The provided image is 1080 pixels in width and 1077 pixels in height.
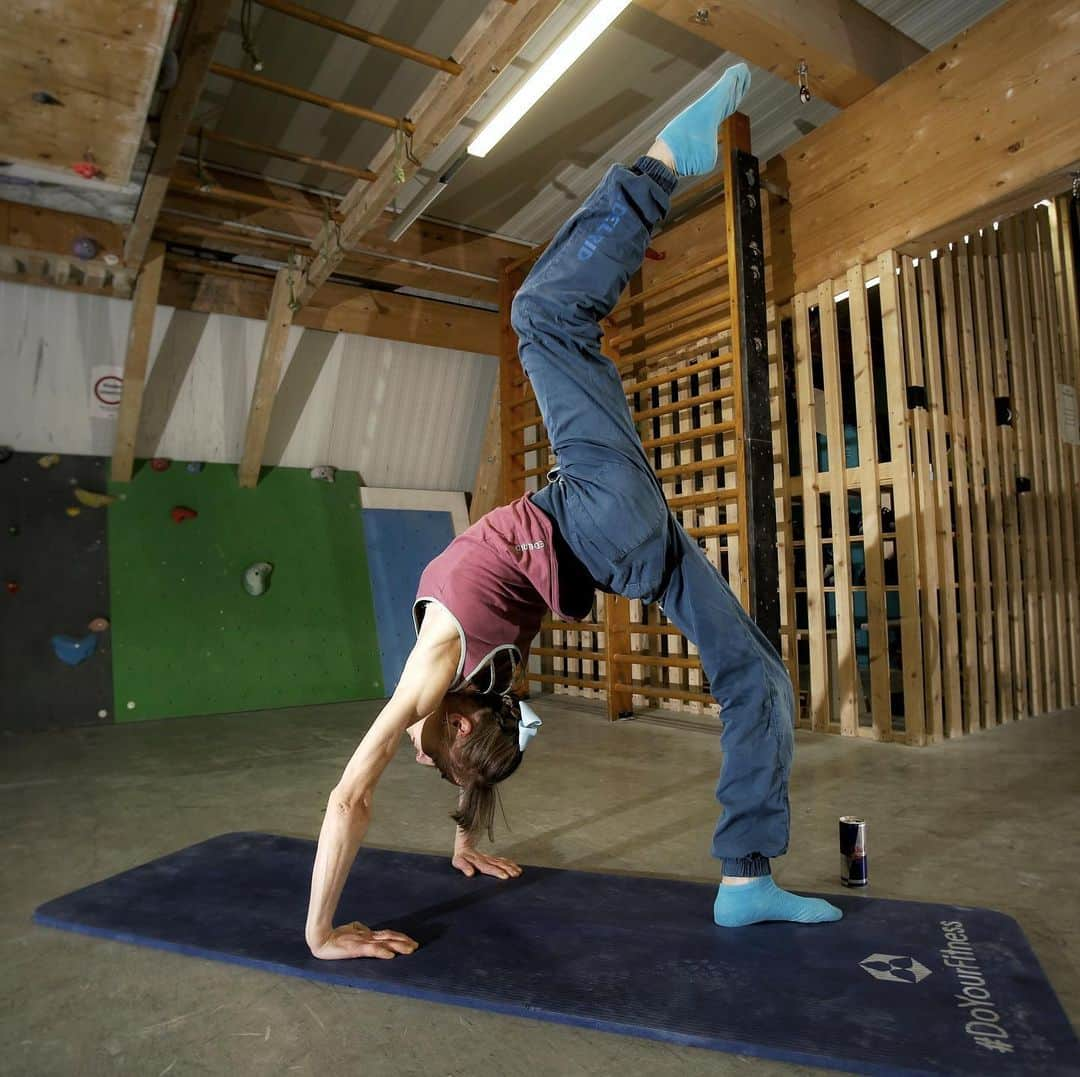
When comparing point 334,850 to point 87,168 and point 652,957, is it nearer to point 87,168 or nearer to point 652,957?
point 652,957

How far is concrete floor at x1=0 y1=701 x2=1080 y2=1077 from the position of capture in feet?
4.47

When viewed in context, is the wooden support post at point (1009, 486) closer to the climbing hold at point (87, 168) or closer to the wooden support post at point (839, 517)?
the wooden support post at point (839, 517)

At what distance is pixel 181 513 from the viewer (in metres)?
5.39

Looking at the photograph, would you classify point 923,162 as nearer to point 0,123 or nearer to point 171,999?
point 0,123

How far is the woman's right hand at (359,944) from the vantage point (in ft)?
5.28

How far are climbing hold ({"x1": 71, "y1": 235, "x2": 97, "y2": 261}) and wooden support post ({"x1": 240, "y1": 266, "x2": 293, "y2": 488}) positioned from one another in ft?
3.43

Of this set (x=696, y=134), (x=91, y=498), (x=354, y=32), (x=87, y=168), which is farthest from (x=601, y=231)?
(x=91, y=498)

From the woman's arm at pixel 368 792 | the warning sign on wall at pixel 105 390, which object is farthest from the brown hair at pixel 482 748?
the warning sign on wall at pixel 105 390

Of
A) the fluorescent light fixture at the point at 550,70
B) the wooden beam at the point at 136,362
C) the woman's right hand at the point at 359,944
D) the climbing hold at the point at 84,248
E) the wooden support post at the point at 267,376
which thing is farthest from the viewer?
the wooden support post at the point at 267,376

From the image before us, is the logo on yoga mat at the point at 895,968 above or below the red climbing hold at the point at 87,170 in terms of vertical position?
below

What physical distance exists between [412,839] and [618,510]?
4.78 ft

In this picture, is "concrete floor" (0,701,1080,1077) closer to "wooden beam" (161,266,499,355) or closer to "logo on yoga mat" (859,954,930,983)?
"logo on yoga mat" (859,954,930,983)

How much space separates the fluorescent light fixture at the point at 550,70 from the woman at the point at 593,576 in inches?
58.1

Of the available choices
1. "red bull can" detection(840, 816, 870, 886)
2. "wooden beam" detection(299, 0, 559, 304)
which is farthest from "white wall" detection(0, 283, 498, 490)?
"red bull can" detection(840, 816, 870, 886)
